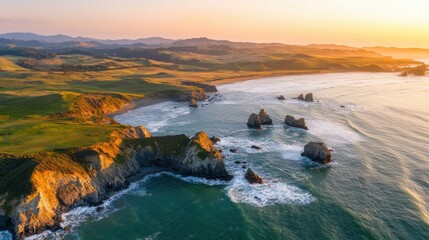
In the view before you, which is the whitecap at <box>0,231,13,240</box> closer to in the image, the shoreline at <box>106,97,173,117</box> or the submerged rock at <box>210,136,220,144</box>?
the submerged rock at <box>210,136,220,144</box>

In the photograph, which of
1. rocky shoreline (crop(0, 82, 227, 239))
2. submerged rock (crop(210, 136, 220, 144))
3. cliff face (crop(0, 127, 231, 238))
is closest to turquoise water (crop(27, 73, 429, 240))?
submerged rock (crop(210, 136, 220, 144))

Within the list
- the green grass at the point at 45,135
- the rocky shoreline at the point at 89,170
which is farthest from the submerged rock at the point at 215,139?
the green grass at the point at 45,135

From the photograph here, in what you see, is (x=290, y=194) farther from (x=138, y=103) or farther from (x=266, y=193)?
(x=138, y=103)

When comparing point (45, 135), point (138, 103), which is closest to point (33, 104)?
point (138, 103)

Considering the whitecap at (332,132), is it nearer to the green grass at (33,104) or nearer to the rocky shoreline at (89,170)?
the rocky shoreline at (89,170)

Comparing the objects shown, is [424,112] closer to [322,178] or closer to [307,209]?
[322,178]
